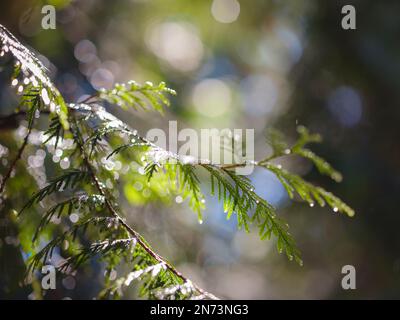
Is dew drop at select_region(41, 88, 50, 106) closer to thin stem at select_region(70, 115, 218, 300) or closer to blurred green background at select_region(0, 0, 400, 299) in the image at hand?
thin stem at select_region(70, 115, 218, 300)

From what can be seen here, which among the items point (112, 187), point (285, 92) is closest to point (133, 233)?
point (112, 187)

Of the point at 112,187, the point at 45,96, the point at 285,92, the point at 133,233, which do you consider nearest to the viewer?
the point at 45,96

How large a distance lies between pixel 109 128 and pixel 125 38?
3.41 metres

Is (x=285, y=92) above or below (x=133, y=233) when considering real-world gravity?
above

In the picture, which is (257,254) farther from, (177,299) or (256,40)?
(177,299)

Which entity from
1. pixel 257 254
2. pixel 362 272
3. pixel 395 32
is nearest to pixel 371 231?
pixel 362 272

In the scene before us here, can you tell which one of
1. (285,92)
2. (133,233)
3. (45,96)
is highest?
(285,92)

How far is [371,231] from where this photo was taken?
431 cm

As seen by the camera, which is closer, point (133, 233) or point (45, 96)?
point (45, 96)

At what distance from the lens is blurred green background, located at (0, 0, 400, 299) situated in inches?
140

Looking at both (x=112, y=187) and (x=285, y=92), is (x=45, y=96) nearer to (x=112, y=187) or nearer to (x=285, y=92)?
(x=112, y=187)

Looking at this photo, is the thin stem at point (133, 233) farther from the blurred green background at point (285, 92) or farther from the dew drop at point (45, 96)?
the blurred green background at point (285, 92)

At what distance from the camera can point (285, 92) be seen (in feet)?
17.0

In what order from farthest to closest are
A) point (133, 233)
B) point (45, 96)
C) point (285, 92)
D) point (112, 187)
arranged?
point (285, 92)
point (112, 187)
point (133, 233)
point (45, 96)
